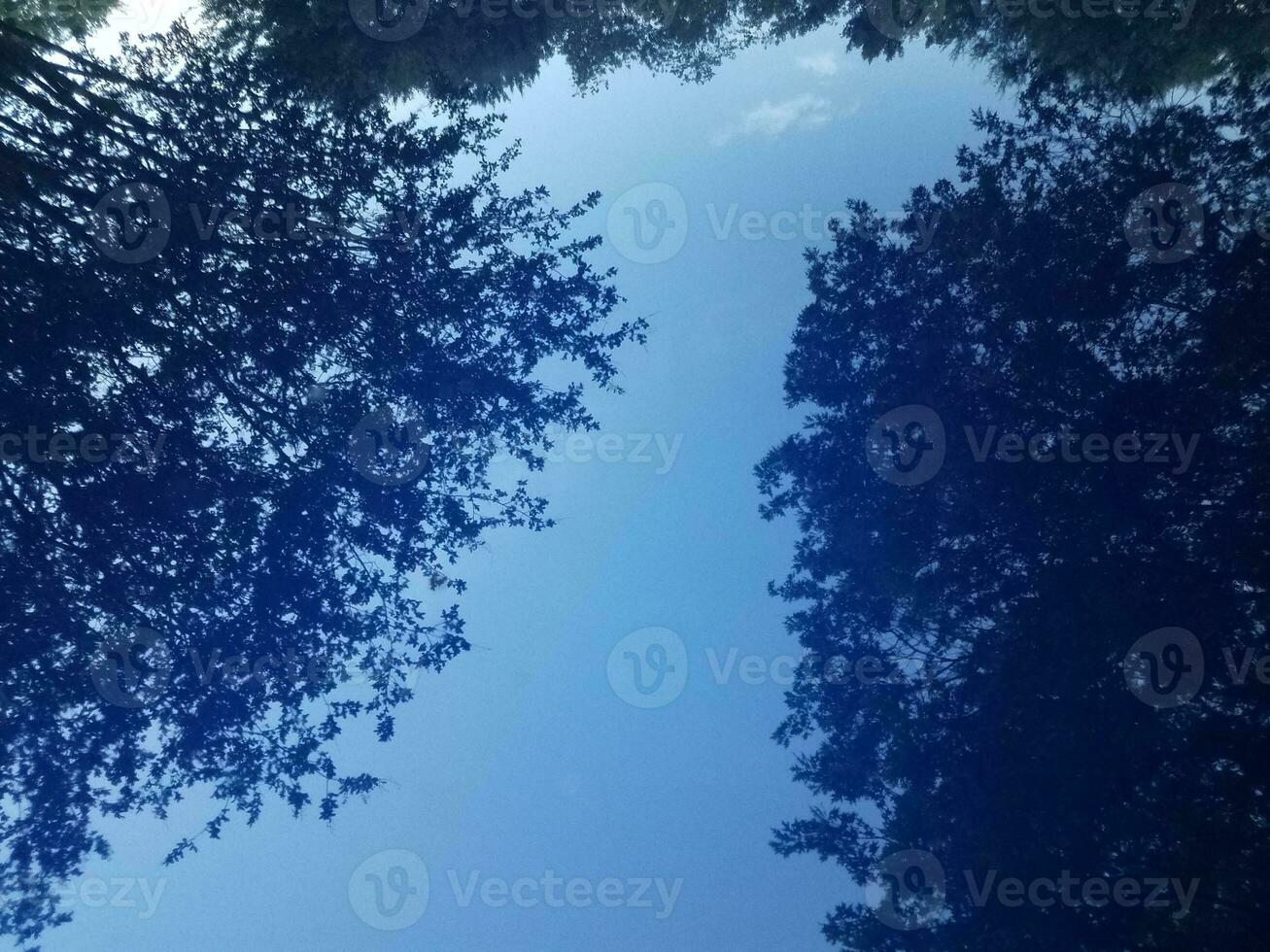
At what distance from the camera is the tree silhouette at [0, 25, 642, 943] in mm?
8414

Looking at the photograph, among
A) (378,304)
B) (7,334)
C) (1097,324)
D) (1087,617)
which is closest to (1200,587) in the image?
(1087,617)

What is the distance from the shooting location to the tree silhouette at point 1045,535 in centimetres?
807

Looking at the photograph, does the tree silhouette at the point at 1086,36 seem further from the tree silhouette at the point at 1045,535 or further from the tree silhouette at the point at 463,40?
the tree silhouette at the point at 463,40

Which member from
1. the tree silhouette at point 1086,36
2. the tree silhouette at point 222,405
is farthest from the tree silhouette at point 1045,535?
the tree silhouette at point 222,405

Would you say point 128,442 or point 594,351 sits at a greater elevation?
point 594,351

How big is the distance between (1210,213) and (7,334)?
14.6 m

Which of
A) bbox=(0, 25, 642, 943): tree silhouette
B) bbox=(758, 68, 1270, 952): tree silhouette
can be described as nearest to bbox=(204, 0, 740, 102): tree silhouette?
bbox=(0, 25, 642, 943): tree silhouette

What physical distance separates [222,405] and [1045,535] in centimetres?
1073

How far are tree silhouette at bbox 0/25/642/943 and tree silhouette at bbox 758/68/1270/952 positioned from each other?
170 inches

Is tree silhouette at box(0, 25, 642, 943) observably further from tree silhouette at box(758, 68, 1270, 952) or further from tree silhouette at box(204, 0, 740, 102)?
tree silhouette at box(758, 68, 1270, 952)

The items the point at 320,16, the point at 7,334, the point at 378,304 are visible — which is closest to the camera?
the point at 7,334

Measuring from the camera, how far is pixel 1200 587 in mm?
8391

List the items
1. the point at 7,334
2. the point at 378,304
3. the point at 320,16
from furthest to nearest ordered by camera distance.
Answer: the point at 320,16, the point at 378,304, the point at 7,334

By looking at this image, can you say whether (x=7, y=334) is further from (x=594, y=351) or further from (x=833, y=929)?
(x=833, y=929)
